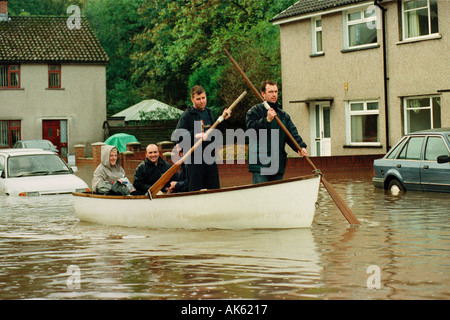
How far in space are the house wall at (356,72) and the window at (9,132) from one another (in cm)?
2154

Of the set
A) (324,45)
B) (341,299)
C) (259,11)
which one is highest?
(259,11)

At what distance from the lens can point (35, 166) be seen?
1966 centimetres

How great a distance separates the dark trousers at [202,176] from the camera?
486 inches

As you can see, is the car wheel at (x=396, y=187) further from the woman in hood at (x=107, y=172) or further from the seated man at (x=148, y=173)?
the woman in hood at (x=107, y=172)

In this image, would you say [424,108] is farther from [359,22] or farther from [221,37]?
[221,37]

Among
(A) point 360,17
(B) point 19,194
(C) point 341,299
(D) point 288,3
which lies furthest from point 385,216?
(D) point 288,3

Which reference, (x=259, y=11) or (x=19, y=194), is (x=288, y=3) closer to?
(x=259, y=11)

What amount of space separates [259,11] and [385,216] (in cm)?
3548

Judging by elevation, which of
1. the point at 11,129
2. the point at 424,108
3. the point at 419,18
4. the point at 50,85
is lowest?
the point at 424,108

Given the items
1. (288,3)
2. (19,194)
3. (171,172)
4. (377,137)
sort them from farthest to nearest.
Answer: (288,3), (377,137), (19,194), (171,172)

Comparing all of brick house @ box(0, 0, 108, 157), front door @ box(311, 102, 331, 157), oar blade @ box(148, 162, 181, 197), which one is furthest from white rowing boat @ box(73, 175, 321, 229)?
brick house @ box(0, 0, 108, 157)

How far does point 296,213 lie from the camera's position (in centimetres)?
1199

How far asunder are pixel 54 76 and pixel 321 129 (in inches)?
927

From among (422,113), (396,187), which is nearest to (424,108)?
(422,113)
